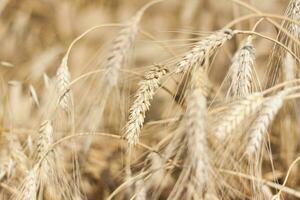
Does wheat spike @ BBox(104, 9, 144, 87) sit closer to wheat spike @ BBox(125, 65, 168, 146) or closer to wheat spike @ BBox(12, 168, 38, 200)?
wheat spike @ BBox(125, 65, 168, 146)

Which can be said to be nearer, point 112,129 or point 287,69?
point 287,69

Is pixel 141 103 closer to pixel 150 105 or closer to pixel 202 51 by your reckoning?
pixel 202 51

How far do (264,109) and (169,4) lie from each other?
5.97 ft

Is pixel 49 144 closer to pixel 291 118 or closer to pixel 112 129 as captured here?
pixel 112 129

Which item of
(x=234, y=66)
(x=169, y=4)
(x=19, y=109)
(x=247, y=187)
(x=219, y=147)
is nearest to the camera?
(x=219, y=147)

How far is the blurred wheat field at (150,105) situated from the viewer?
3.65 ft

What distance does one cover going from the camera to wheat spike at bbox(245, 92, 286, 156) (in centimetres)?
108

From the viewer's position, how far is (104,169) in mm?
1889

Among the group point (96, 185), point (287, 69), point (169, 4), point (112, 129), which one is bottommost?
point (96, 185)

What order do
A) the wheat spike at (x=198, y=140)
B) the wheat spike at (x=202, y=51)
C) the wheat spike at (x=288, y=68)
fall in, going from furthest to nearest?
the wheat spike at (x=288, y=68), the wheat spike at (x=202, y=51), the wheat spike at (x=198, y=140)

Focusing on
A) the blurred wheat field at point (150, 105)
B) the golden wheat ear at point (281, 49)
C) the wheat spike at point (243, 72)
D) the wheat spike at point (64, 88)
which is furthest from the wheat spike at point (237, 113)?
Answer: the wheat spike at point (64, 88)

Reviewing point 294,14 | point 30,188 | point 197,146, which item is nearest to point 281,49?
point 294,14

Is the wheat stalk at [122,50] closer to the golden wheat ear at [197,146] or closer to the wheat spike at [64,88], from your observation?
the wheat spike at [64,88]

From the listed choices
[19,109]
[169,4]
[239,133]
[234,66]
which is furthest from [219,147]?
[169,4]
